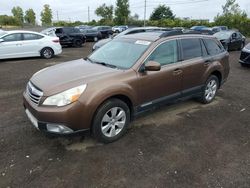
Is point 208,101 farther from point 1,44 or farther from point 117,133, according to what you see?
point 1,44

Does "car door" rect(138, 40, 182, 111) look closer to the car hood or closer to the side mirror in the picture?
the side mirror

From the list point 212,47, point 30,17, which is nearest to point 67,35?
point 212,47

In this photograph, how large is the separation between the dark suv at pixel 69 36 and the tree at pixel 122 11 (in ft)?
114

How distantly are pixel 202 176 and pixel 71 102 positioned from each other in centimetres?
204

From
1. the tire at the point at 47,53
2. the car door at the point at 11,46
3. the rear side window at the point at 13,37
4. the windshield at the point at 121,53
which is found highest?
the windshield at the point at 121,53

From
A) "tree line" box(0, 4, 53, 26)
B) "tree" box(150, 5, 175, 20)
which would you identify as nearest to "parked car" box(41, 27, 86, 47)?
"tree" box(150, 5, 175, 20)

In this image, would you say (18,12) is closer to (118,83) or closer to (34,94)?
(34,94)

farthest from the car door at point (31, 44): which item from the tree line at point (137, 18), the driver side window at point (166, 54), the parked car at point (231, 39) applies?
the tree line at point (137, 18)

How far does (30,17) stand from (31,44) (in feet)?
268

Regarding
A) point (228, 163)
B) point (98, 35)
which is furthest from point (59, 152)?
point (98, 35)

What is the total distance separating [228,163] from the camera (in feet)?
11.5

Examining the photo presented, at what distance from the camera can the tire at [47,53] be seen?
40.2 ft

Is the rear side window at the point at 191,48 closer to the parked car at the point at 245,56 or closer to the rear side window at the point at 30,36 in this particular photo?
the parked car at the point at 245,56

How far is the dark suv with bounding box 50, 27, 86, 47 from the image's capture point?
17.5 m
